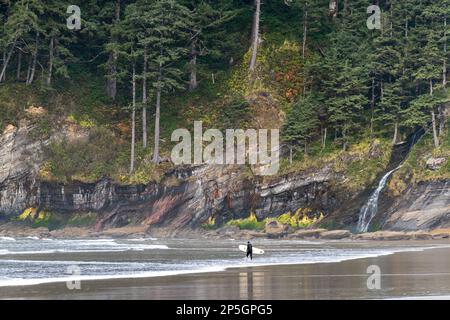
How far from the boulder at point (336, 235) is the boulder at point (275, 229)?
3142 mm

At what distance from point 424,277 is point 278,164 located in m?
35.4

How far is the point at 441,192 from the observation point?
5588cm

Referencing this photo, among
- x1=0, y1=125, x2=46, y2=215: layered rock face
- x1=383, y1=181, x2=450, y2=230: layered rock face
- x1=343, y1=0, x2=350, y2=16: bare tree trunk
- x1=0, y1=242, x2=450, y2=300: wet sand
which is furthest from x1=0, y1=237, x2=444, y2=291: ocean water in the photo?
x1=343, y1=0, x2=350, y2=16: bare tree trunk

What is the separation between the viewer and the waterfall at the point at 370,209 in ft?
189

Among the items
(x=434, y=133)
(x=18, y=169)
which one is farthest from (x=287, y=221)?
(x=18, y=169)

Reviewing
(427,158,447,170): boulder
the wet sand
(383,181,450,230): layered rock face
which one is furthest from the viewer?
(427,158,447,170): boulder

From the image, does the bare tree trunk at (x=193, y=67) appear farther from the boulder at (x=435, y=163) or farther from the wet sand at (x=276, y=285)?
the wet sand at (x=276, y=285)

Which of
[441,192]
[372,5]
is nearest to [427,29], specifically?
[372,5]

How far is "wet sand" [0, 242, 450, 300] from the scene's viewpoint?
979 inches

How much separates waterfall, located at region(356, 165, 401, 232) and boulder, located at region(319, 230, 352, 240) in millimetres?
1479

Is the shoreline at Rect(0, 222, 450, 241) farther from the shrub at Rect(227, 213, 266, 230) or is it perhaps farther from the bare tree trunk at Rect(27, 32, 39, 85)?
the bare tree trunk at Rect(27, 32, 39, 85)

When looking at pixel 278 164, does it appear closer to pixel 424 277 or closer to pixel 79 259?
pixel 79 259

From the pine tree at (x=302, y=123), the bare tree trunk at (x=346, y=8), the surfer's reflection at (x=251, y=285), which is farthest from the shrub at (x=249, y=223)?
the surfer's reflection at (x=251, y=285)

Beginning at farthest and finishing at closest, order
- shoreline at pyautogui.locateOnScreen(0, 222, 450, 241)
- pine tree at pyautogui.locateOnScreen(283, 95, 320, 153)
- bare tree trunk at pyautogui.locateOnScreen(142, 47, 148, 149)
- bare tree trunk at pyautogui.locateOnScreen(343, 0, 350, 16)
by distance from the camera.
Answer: bare tree trunk at pyautogui.locateOnScreen(343, 0, 350, 16), bare tree trunk at pyautogui.locateOnScreen(142, 47, 148, 149), pine tree at pyautogui.locateOnScreen(283, 95, 320, 153), shoreline at pyautogui.locateOnScreen(0, 222, 450, 241)
